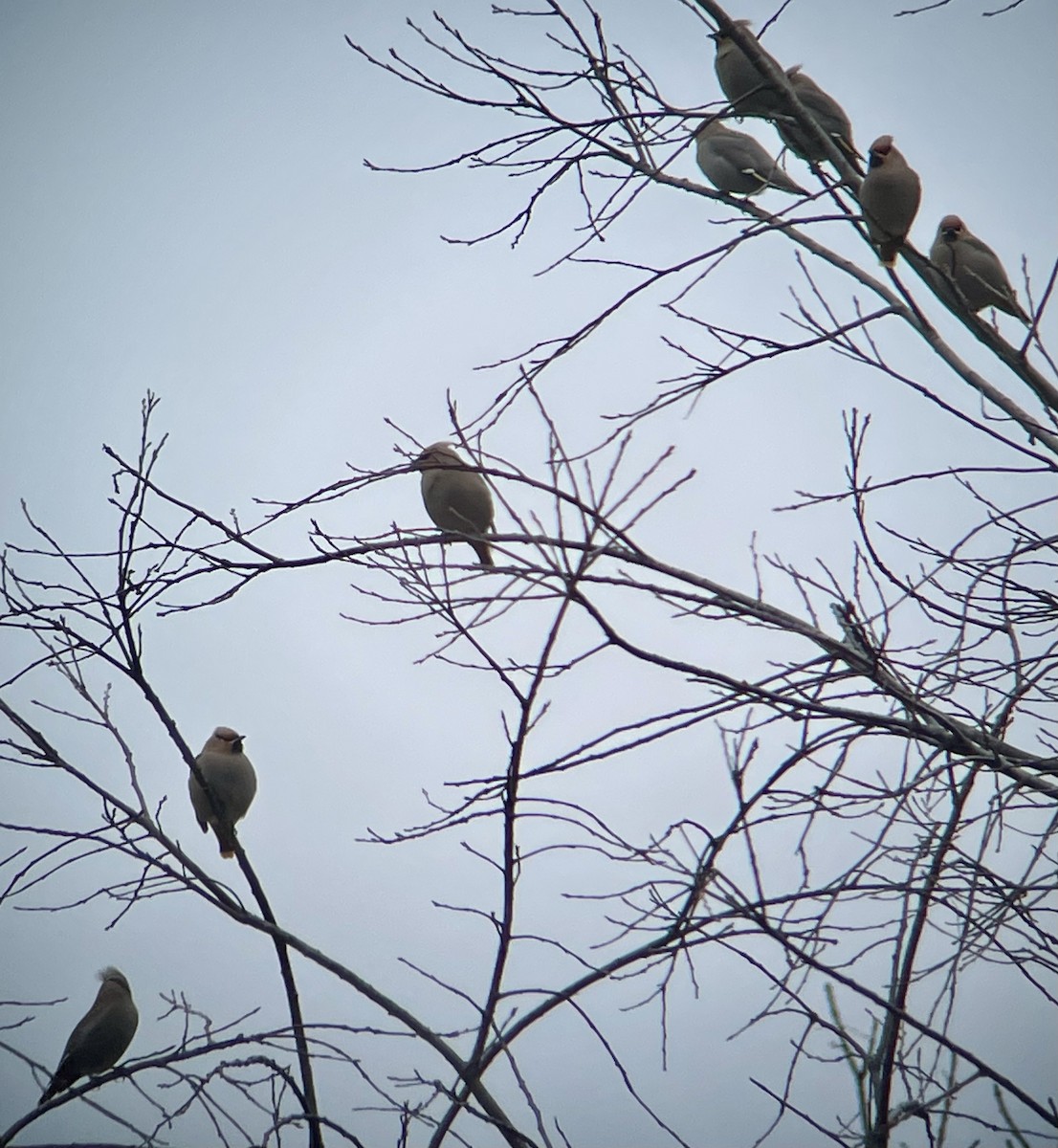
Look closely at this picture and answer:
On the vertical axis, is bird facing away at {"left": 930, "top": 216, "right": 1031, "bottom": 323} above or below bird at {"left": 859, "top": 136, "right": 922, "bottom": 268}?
above

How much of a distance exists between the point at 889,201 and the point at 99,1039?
5.01m

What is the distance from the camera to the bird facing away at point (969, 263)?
4.53 meters

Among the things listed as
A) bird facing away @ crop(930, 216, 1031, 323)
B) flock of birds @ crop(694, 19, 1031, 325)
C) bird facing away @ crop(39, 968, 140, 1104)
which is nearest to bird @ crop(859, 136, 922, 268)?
flock of birds @ crop(694, 19, 1031, 325)

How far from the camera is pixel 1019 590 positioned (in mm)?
3059

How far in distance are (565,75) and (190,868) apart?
2.57m

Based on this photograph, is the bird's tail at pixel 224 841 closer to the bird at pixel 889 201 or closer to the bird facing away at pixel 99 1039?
the bird facing away at pixel 99 1039

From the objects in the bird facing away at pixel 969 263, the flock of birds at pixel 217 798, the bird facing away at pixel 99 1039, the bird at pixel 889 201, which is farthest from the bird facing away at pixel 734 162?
the bird facing away at pixel 99 1039

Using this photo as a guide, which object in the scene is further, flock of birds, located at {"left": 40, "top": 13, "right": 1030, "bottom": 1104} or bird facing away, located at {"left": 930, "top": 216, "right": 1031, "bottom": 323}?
bird facing away, located at {"left": 930, "top": 216, "right": 1031, "bottom": 323}

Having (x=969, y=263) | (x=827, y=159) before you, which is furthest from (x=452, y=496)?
(x=969, y=263)

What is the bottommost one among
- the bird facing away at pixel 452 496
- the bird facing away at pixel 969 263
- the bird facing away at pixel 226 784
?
the bird facing away at pixel 226 784

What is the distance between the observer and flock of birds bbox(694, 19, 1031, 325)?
382cm

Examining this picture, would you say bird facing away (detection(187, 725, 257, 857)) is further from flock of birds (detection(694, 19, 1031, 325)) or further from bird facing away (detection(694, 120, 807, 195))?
bird facing away (detection(694, 120, 807, 195))

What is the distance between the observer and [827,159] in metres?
3.93

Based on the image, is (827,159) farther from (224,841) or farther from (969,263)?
(224,841)
